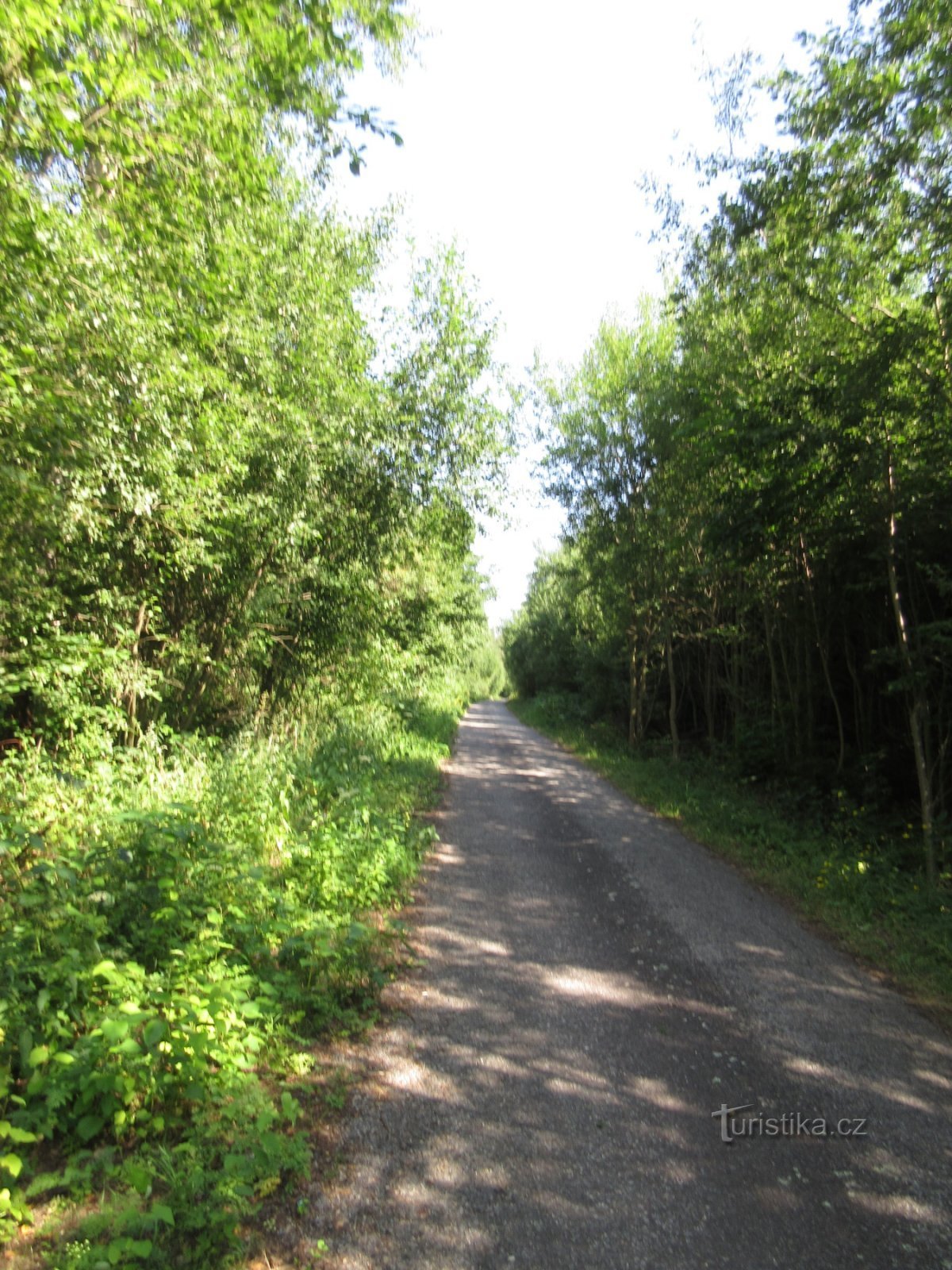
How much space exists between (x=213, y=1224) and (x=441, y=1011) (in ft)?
6.69

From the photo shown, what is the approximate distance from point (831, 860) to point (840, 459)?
4.77 m

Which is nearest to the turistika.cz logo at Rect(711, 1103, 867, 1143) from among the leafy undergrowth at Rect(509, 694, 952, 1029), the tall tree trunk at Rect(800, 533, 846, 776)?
the leafy undergrowth at Rect(509, 694, 952, 1029)

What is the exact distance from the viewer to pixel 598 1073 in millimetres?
3676

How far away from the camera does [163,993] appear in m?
3.34

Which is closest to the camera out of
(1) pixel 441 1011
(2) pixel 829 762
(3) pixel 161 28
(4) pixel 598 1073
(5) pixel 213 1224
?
(5) pixel 213 1224

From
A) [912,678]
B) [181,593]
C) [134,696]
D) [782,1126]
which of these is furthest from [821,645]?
[134,696]

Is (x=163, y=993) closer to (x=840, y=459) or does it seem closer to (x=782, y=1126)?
(x=782, y=1126)

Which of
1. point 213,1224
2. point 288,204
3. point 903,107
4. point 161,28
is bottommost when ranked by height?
point 213,1224

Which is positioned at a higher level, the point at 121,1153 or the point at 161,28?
the point at 161,28

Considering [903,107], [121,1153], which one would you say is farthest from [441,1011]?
[903,107]

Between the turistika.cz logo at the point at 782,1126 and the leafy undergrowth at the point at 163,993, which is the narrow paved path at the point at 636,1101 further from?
the leafy undergrowth at the point at 163,993

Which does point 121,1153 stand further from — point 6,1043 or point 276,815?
point 276,815

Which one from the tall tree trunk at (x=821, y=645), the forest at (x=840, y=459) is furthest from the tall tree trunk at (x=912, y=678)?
the tall tree trunk at (x=821, y=645)

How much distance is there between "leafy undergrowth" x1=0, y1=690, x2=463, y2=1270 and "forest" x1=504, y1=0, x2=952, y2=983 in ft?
15.8
